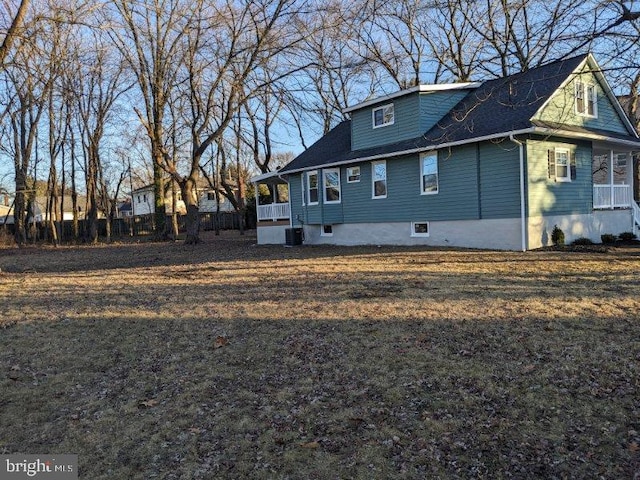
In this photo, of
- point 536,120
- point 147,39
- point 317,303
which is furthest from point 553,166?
point 147,39

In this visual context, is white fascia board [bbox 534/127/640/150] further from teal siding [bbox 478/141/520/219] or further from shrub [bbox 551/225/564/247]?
shrub [bbox 551/225/564/247]

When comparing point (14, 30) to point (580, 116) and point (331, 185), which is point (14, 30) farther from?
point (580, 116)

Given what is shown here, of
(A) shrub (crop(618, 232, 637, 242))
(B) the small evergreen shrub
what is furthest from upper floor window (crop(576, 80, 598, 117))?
(A) shrub (crop(618, 232, 637, 242))

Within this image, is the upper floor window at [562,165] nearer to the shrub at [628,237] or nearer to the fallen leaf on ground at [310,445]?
the shrub at [628,237]

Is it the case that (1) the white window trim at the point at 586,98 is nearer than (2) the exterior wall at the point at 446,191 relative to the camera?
No

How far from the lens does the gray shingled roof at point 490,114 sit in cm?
1392

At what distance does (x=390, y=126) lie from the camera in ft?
59.5

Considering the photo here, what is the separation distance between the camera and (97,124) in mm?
31734

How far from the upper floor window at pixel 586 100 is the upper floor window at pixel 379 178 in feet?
21.2

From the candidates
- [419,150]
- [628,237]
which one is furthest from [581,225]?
[419,150]

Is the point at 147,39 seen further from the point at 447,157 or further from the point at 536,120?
the point at 536,120

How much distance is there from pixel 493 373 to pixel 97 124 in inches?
1271

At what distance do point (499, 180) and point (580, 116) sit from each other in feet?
13.2
